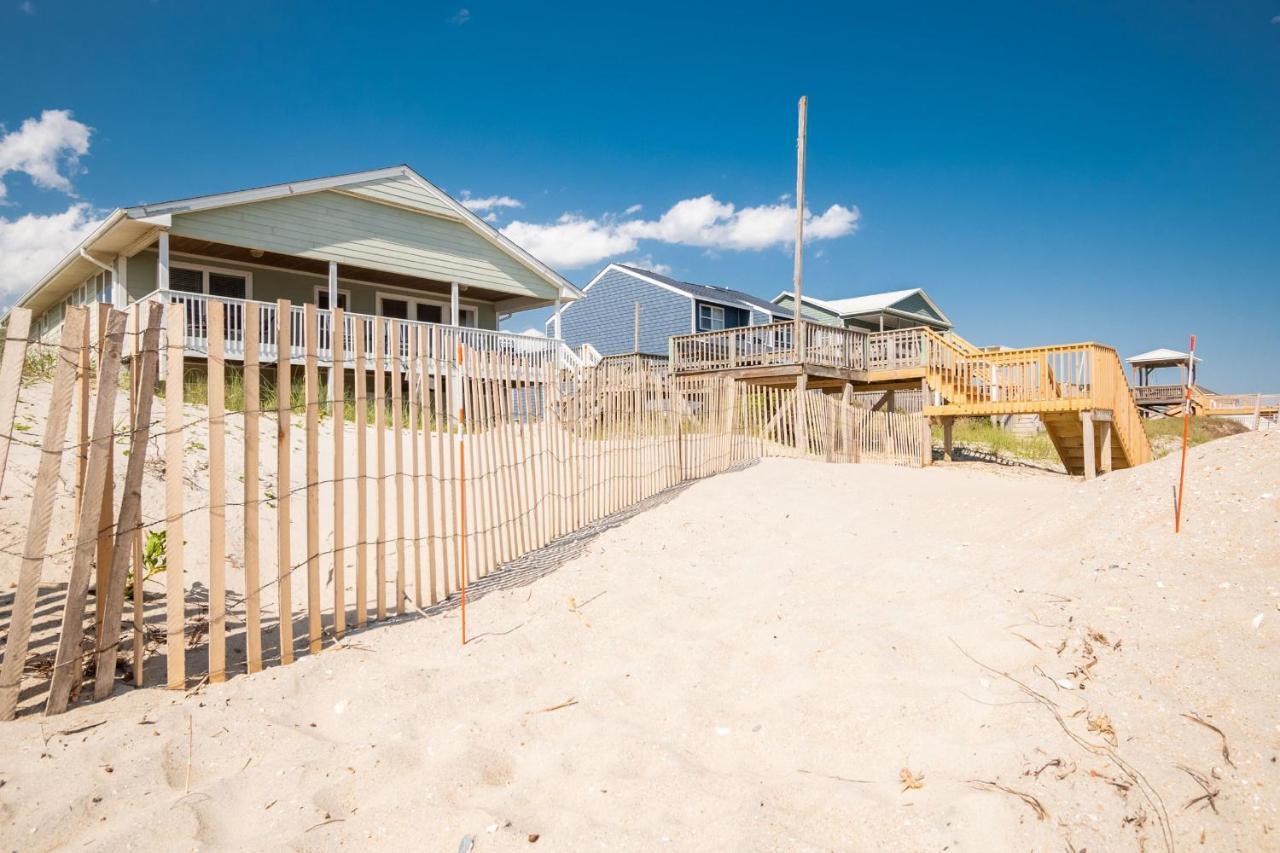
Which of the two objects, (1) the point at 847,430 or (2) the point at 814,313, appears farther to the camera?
(2) the point at 814,313

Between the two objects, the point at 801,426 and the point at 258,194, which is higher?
the point at 258,194

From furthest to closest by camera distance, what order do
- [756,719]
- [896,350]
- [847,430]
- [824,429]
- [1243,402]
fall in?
[1243,402], [896,350], [847,430], [824,429], [756,719]

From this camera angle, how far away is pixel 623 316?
34875mm

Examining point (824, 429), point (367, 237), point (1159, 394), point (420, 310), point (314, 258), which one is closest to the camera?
point (824, 429)

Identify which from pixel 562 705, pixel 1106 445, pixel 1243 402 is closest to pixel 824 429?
pixel 1106 445

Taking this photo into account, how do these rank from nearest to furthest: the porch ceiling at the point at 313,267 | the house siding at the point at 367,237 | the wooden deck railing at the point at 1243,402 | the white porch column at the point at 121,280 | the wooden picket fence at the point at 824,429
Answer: the wooden picket fence at the point at 824,429 < the house siding at the point at 367,237 < the white porch column at the point at 121,280 < the porch ceiling at the point at 313,267 < the wooden deck railing at the point at 1243,402

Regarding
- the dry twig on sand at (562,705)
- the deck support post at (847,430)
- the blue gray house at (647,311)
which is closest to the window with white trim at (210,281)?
the deck support post at (847,430)

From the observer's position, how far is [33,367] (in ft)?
28.7

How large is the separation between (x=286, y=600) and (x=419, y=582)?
983mm

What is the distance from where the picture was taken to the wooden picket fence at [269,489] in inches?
120

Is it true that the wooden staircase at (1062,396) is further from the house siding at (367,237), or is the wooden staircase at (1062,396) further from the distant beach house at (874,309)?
the distant beach house at (874,309)

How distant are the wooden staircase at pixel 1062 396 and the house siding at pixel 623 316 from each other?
16.4 meters

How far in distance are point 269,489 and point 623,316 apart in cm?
2824

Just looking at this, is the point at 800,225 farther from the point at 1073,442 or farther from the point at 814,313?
the point at 814,313
